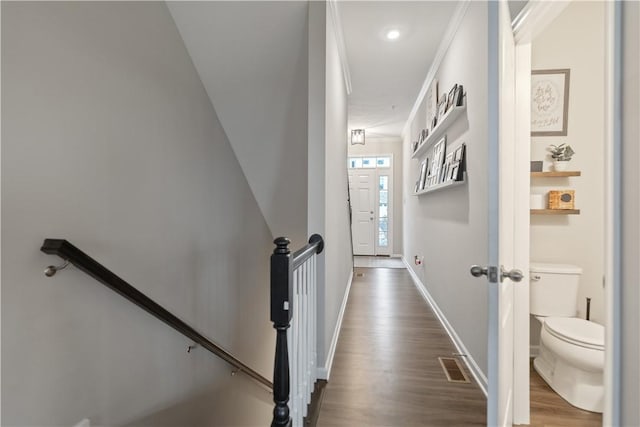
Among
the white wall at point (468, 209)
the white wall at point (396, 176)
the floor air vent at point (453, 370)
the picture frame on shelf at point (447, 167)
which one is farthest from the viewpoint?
the white wall at point (396, 176)

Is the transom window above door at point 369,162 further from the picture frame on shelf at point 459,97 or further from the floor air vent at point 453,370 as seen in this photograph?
the floor air vent at point 453,370

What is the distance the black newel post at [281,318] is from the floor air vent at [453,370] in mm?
1317

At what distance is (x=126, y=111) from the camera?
1.71m

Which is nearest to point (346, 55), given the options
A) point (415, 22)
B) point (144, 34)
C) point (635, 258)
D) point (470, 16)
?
point (415, 22)

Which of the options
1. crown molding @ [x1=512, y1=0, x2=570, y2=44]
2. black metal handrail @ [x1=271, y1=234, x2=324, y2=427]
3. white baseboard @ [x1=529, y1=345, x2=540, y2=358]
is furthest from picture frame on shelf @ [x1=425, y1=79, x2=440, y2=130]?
black metal handrail @ [x1=271, y1=234, x2=324, y2=427]

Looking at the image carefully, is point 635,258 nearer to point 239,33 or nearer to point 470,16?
point 470,16

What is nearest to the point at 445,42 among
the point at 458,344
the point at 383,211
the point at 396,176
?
the point at 458,344

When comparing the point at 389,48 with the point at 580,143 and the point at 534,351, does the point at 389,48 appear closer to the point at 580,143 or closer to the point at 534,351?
the point at 580,143

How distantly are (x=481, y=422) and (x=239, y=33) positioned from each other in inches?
114

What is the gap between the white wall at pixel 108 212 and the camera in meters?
1.16

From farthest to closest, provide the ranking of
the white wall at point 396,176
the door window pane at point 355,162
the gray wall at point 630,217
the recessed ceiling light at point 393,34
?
the door window pane at point 355,162
the white wall at point 396,176
the recessed ceiling light at point 393,34
the gray wall at point 630,217

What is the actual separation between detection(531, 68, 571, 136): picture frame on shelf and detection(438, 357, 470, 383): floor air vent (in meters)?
1.82

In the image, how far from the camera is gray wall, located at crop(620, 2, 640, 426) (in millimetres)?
936

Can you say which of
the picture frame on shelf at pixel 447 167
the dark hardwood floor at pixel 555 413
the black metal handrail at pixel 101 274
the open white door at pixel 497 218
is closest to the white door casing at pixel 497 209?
the open white door at pixel 497 218
